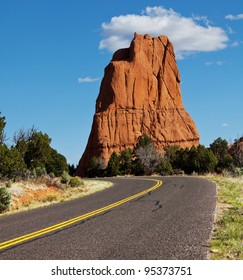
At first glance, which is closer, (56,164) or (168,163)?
(56,164)

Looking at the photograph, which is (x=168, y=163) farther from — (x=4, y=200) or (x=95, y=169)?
(x=4, y=200)

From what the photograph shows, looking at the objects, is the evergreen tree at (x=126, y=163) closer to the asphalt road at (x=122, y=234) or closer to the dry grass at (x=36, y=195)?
the dry grass at (x=36, y=195)

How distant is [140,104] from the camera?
115875mm

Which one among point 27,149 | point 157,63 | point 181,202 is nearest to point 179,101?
point 157,63

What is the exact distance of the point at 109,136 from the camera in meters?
111

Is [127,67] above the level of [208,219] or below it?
above

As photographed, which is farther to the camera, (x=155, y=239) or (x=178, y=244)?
(x=155, y=239)

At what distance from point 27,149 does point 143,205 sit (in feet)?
86.7

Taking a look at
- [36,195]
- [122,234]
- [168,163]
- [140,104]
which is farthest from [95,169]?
[122,234]

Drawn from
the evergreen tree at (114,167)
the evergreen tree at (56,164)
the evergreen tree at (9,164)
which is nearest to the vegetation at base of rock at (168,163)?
the evergreen tree at (114,167)

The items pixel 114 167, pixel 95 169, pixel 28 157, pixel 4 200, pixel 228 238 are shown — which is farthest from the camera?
pixel 95 169

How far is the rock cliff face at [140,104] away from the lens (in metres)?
111
